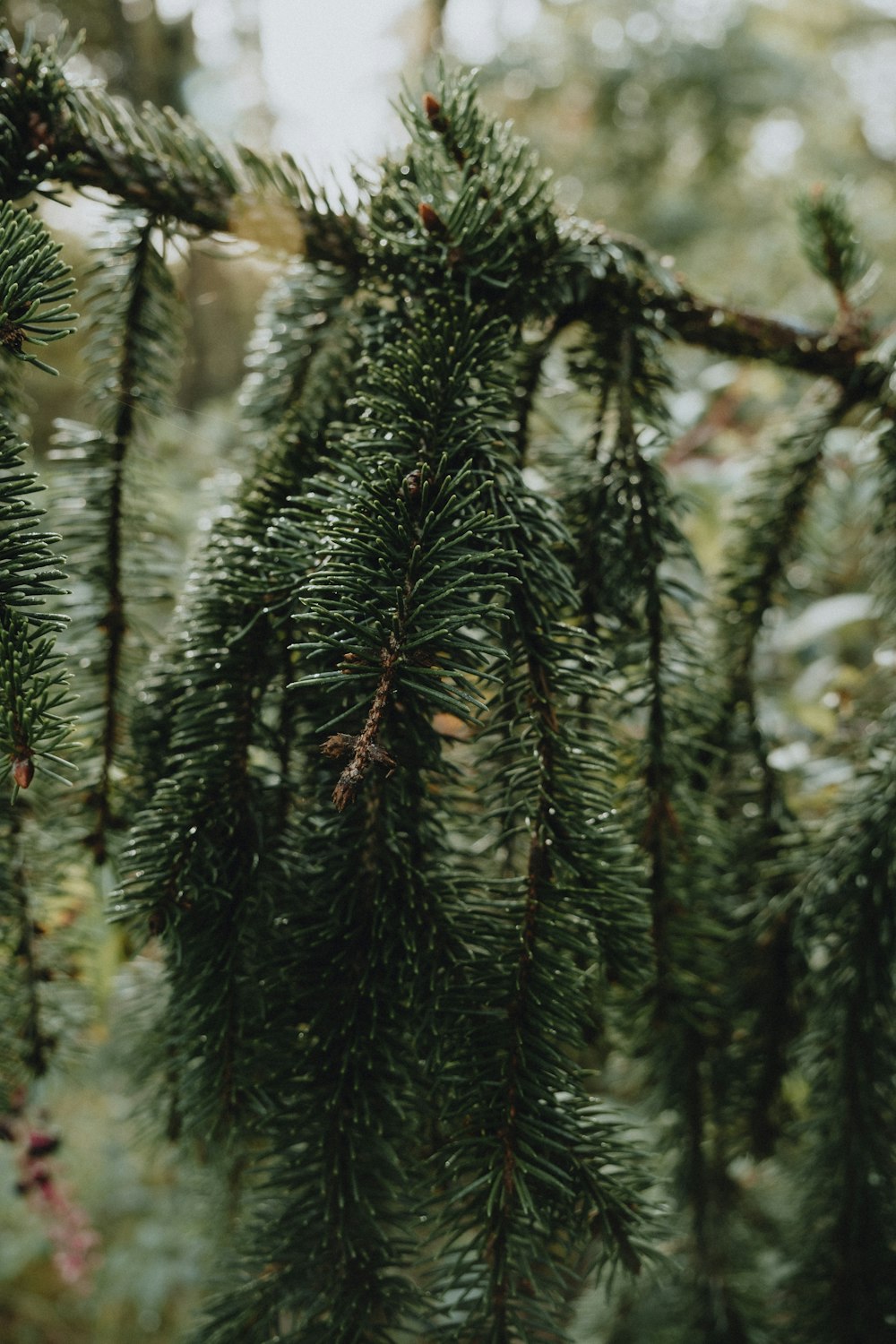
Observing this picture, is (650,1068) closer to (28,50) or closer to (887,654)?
(887,654)

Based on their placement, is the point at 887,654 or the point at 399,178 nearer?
the point at 399,178

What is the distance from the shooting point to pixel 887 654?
2.15 feet

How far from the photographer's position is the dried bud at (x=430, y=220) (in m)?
0.40

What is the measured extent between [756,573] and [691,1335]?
0.56m

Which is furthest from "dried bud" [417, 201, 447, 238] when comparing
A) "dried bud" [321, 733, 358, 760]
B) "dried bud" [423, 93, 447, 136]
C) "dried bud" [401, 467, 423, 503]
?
"dried bud" [321, 733, 358, 760]

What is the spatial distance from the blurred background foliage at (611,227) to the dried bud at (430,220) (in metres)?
0.45

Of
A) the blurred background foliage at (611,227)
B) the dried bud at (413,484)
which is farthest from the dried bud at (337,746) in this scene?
the blurred background foliage at (611,227)

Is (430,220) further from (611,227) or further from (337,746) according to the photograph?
(611,227)

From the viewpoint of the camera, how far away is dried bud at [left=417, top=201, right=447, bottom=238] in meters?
0.40

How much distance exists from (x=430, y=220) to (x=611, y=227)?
2.02 metres

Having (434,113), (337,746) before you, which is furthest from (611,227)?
(337,746)

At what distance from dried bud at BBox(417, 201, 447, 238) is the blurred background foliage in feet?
1.48

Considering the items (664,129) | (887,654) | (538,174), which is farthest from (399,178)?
(664,129)

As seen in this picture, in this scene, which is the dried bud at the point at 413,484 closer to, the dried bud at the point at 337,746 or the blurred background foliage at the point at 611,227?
the dried bud at the point at 337,746
